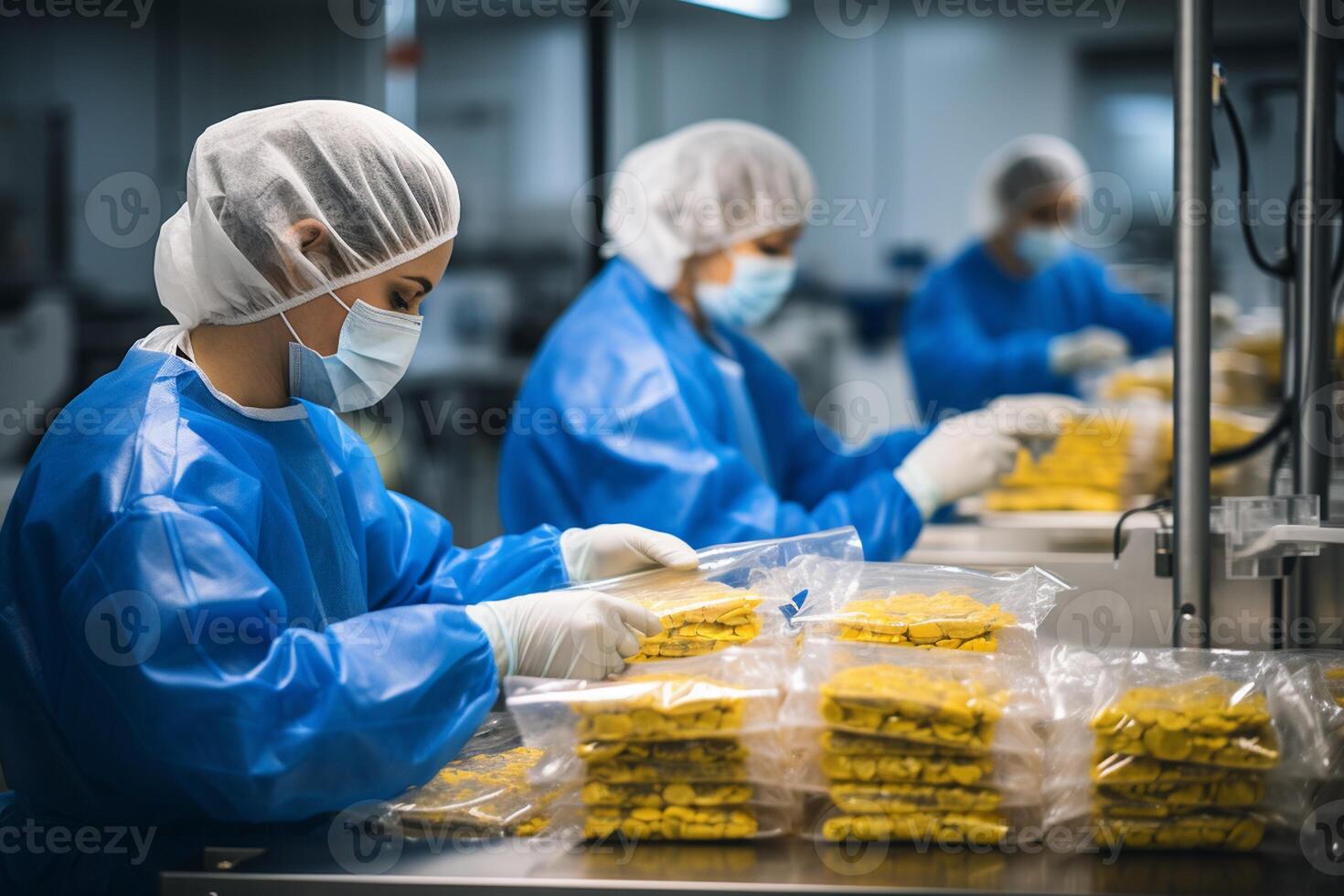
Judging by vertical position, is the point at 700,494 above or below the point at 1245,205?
below

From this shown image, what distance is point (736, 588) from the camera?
1.34 metres

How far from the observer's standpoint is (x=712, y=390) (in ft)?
7.41

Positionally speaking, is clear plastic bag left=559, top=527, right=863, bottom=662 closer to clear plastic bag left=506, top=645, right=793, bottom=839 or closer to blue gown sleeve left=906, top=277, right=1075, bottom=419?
clear plastic bag left=506, top=645, right=793, bottom=839

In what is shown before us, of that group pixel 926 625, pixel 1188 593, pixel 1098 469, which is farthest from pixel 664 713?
pixel 1098 469

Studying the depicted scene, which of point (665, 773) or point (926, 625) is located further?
point (926, 625)

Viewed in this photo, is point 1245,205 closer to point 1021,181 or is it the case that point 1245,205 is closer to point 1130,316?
point 1021,181

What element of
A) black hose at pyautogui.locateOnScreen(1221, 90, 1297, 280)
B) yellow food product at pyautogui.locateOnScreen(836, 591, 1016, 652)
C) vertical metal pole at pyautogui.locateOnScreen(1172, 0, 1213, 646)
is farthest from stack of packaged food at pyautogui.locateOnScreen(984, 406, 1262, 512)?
yellow food product at pyautogui.locateOnScreen(836, 591, 1016, 652)

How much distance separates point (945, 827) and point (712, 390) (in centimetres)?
131

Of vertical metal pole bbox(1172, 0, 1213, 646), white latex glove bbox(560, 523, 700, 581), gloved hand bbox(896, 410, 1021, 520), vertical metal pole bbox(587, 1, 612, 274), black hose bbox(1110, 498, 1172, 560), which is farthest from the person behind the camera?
vertical metal pole bbox(587, 1, 612, 274)

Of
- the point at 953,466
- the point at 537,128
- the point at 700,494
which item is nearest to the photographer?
the point at 700,494

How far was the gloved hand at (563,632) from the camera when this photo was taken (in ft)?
3.82

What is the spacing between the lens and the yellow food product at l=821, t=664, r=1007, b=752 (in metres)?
1.02

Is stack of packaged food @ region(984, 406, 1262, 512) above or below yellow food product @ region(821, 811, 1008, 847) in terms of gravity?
above

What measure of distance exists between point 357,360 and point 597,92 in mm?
2034
